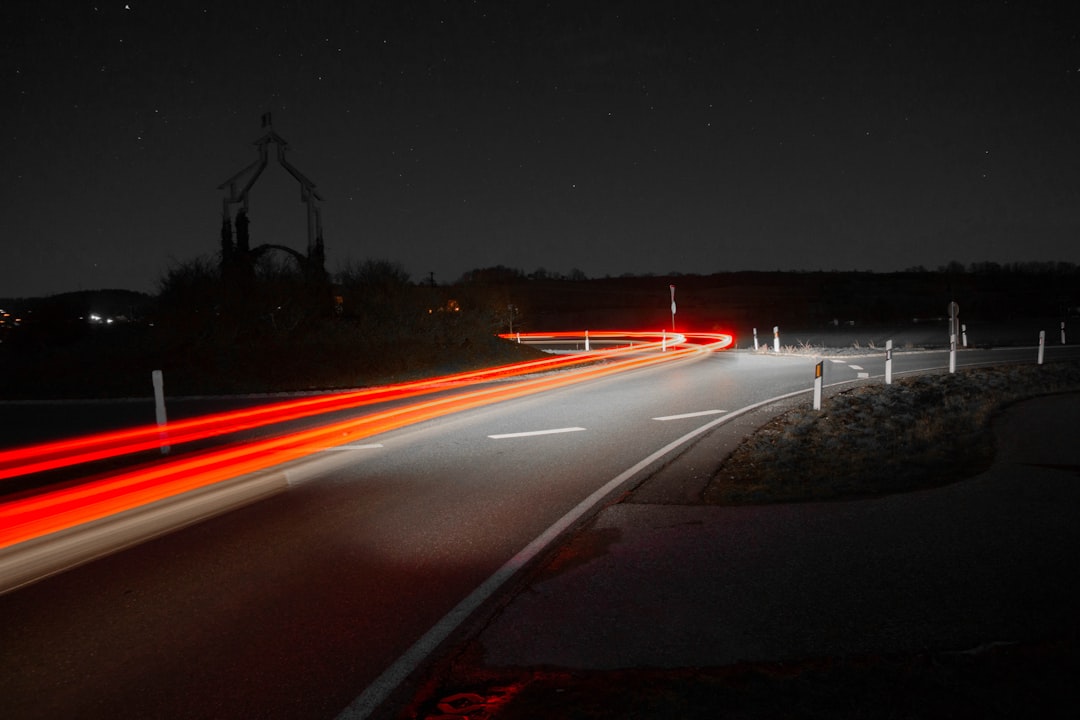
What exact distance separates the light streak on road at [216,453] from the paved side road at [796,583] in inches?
187

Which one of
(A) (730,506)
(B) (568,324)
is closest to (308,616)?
(A) (730,506)

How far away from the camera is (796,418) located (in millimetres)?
12070

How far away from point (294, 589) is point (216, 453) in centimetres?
544

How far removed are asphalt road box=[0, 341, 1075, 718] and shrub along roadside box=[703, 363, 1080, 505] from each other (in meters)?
1.49

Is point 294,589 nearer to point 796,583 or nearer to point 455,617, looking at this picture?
point 455,617

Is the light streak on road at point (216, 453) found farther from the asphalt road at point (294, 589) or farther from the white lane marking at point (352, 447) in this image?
the asphalt road at point (294, 589)

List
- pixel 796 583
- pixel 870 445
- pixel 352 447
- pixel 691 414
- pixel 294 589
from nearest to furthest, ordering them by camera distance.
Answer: pixel 796 583
pixel 294 589
pixel 870 445
pixel 352 447
pixel 691 414

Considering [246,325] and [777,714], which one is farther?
[246,325]

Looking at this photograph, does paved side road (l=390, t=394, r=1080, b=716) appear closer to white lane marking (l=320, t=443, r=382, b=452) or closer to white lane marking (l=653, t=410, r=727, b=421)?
white lane marking (l=320, t=443, r=382, b=452)

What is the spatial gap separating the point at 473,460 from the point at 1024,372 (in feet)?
52.4

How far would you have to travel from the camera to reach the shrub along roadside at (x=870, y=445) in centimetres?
730

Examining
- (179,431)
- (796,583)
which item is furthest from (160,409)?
(796,583)

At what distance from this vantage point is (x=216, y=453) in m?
9.70

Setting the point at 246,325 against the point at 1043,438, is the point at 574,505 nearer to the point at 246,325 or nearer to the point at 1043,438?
the point at 1043,438
